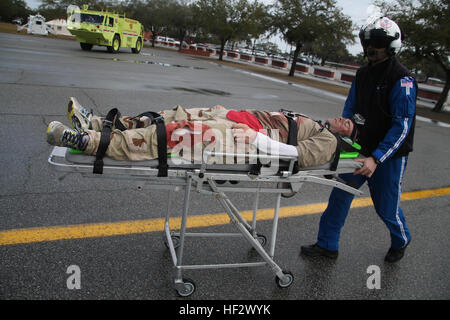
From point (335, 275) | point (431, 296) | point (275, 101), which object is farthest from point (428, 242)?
point (275, 101)

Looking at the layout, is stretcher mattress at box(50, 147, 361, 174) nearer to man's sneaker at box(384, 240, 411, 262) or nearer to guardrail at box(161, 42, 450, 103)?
man's sneaker at box(384, 240, 411, 262)

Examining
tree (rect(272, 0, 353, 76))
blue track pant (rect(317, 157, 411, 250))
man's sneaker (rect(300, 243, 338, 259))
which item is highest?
tree (rect(272, 0, 353, 76))

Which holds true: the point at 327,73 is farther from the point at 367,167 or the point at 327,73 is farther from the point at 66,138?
the point at 66,138

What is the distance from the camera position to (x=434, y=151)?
7633 millimetres

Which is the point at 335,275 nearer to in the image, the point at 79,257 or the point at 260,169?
the point at 260,169

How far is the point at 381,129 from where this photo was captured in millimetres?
2920

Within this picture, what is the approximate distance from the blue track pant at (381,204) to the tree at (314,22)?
21.6m

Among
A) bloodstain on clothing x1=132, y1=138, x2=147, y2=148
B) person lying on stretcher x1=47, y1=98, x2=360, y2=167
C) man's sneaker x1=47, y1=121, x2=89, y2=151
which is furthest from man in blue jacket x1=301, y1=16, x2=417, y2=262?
man's sneaker x1=47, y1=121, x2=89, y2=151

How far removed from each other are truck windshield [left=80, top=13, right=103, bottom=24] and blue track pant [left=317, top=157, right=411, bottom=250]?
21.8 metres

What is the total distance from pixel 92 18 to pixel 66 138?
22.2 metres

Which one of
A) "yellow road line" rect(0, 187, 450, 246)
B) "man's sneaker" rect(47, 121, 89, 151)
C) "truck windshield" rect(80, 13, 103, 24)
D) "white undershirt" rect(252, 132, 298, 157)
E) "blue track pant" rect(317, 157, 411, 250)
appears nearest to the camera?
"man's sneaker" rect(47, 121, 89, 151)

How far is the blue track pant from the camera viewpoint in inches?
115

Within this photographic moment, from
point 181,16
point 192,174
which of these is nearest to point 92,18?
point 192,174

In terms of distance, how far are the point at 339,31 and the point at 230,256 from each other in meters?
22.6
